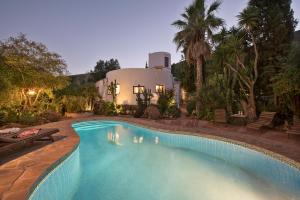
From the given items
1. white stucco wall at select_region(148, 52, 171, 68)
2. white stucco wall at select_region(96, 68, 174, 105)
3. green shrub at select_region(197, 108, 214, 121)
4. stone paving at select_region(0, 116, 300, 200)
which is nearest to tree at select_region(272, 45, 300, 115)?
stone paving at select_region(0, 116, 300, 200)

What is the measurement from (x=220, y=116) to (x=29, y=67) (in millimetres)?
12232

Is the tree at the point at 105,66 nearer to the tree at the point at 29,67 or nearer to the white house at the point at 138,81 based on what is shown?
the white house at the point at 138,81

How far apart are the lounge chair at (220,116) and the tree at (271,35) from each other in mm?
3728

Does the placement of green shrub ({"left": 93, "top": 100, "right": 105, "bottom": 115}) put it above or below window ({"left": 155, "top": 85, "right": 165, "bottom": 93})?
below

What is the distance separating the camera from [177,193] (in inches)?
200

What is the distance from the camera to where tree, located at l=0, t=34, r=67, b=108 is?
38.9 ft

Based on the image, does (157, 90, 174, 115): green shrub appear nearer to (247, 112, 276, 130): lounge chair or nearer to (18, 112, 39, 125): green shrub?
(247, 112, 276, 130): lounge chair

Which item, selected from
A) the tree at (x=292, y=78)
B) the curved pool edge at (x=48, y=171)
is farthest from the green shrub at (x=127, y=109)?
the curved pool edge at (x=48, y=171)

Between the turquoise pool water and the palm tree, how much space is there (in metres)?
7.45

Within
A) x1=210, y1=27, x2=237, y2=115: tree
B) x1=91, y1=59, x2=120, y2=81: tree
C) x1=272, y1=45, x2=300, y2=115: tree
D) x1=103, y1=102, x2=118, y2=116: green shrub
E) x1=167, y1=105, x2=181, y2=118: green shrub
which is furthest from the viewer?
x1=91, y1=59, x2=120, y2=81: tree

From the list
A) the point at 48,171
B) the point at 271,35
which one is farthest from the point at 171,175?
the point at 271,35

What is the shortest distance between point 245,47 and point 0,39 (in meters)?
15.8

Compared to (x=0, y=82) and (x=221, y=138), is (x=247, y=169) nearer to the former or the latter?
(x=221, y=138)

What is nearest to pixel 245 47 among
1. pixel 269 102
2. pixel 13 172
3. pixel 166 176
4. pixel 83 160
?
pixel 269 102
